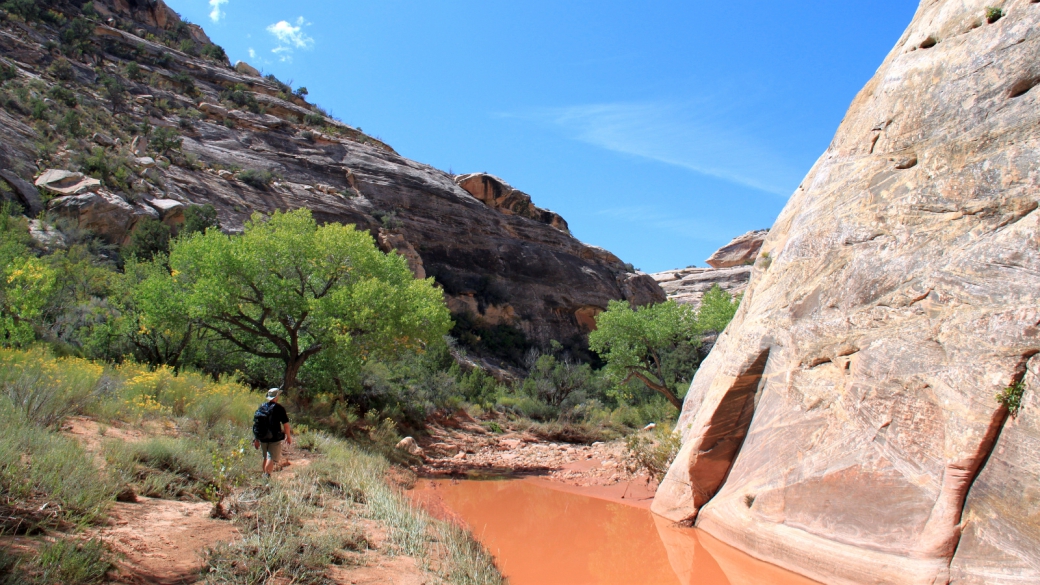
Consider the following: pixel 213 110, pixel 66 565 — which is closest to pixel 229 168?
pixel 213 110

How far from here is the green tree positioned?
43.4ft

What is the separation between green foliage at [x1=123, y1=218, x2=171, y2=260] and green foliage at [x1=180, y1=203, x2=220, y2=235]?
856mm

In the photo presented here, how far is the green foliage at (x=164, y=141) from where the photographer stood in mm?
32438

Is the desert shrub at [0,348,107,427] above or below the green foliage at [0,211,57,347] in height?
below

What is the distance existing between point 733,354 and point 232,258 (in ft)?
38.4

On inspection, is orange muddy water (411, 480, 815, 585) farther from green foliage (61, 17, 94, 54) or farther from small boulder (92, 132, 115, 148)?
green foliage (61, 17, 94, 54)

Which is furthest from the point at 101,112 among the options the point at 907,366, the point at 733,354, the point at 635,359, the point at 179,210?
the point at 907,366

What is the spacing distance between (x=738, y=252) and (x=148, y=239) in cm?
5695

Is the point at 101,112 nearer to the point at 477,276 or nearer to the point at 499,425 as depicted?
the point at 477,276

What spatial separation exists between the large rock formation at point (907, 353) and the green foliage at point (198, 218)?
24.7m

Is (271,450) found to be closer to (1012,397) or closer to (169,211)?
(1012,397)

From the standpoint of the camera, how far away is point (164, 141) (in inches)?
1287

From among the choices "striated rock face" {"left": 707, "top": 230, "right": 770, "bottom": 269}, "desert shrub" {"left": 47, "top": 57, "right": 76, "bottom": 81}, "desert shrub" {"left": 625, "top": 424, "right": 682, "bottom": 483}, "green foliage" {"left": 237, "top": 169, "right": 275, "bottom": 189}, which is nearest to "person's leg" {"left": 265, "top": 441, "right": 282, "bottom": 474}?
"desert shrub" {"left": 625, "top": 424, "right": 682, "bottom": 483}

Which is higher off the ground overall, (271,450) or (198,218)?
(198,218)
